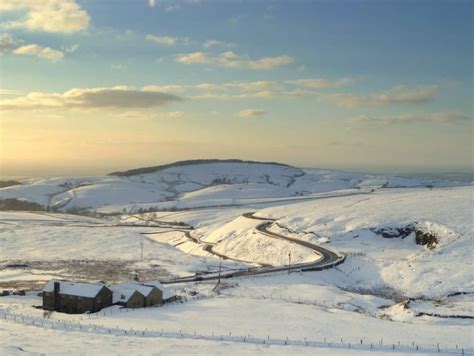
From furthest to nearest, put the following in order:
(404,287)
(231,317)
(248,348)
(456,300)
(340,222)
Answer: (340,222), (404,287), (456,300), (231,317), (248,348)

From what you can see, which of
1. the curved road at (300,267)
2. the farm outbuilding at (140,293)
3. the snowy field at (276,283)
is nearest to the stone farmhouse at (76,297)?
the farm outbuilding at (140,293)

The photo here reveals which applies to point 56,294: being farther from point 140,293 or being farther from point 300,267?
point 300,267

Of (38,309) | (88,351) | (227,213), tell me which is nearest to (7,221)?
(227,213)

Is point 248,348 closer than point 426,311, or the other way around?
point 248,348

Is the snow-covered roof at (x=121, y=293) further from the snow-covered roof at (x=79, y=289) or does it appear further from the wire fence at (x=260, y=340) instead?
the wire fence at (x=260, y=340)

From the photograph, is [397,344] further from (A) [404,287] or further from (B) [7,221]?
(B) [7,221]
